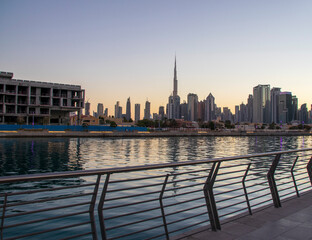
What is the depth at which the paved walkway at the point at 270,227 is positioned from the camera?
526 centimetres

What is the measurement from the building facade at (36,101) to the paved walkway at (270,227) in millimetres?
109710

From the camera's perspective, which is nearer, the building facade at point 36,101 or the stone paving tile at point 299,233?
the stone paving tile at point 299,233

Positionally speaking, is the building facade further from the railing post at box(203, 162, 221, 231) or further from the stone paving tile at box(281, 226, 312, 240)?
the stone paving tile at box(281, 226, 312, 240)

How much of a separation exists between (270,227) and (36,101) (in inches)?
4696

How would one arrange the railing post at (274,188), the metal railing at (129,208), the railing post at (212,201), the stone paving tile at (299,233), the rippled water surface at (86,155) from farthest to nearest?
the rippled water surface at (86,155) → the railing post at (274,188) → the railing post at (212,201) → the stone paving tile at (299,233) → the metal railing at (129,208)

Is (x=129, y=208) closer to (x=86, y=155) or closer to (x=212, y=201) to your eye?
(x=212, y=201)

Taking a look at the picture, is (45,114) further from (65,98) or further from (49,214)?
(49,214)

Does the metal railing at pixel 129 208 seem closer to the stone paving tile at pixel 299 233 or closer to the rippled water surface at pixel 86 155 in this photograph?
the stone paving tile at pixel 299 233

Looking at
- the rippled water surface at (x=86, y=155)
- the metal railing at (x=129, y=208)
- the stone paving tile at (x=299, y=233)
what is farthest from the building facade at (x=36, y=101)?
the stone paving tile at (x=299, y=233)

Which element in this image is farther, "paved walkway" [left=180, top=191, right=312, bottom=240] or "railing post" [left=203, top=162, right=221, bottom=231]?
"railing post" [left=203, top=162, right=221, bottom=231]

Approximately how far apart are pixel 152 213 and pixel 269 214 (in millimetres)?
7076

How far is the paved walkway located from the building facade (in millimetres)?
109710

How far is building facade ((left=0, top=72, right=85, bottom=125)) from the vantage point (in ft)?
356

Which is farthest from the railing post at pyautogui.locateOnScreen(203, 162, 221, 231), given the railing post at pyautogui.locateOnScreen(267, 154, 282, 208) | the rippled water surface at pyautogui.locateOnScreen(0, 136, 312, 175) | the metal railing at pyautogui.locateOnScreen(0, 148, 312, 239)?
the rippled water surface at pyautogui.locateOnScreen(0, 136, 312, 175)
